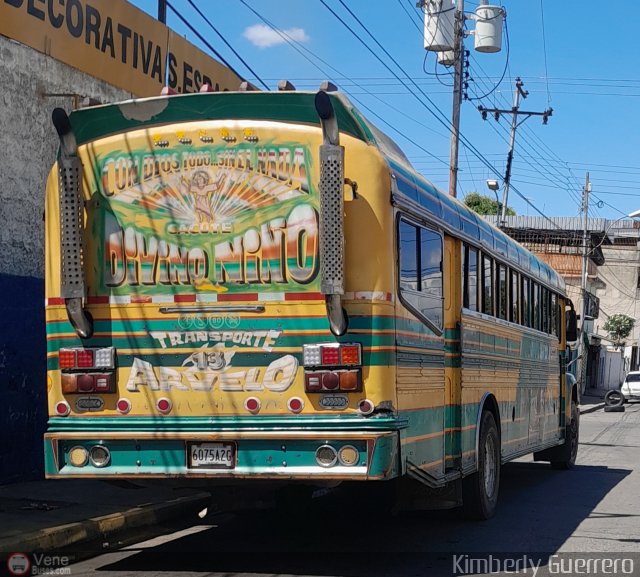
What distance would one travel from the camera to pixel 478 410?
10.4 m

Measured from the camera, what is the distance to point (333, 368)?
→ 748cm

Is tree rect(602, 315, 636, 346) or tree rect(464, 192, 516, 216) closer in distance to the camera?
tree rect(602, 315, 636, 346)

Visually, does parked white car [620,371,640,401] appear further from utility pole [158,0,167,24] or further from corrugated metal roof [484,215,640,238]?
utility pole [158,0,167,24]

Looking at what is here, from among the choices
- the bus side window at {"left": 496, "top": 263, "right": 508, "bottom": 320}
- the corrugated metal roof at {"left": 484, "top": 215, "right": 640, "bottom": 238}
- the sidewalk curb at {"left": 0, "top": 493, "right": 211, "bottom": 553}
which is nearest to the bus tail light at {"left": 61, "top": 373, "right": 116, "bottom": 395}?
the sidewalk curb at {"left": 0, "top": 493, "right": 211, "bottom": 553}

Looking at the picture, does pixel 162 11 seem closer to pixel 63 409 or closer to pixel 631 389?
pixel 63 409

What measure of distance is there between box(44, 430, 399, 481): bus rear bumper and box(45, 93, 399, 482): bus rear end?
1cm

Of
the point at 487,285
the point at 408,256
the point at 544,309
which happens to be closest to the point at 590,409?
the point at 544,309

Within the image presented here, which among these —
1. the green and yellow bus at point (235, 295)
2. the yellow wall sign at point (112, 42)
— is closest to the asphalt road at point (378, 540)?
the green and yellow bus at point (235, 295)

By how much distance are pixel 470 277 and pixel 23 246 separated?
5.07 metres

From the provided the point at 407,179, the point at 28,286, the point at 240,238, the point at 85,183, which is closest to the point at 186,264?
the point at 240,238

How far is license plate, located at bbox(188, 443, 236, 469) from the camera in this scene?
7.62 metres

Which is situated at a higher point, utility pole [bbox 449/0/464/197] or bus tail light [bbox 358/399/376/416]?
utility pole [bbox 449/0/464/197]

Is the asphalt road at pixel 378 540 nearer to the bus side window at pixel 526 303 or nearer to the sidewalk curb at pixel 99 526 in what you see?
the sidewalk curb at pixel 99 526

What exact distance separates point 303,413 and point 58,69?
6936 millimetres
